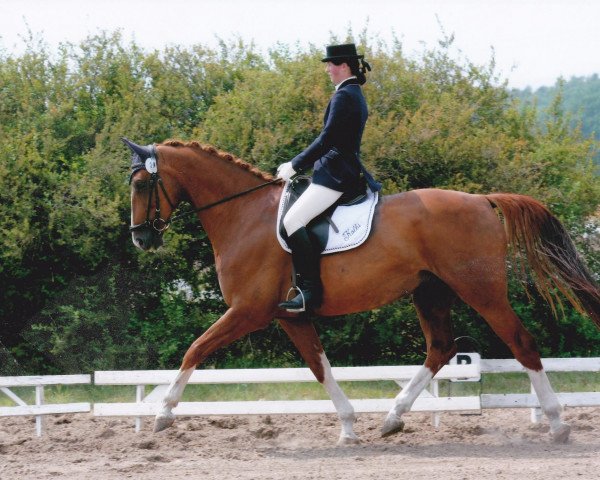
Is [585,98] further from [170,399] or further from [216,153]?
[170,399]

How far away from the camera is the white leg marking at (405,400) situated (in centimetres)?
741

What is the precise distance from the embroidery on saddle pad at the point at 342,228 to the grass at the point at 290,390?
300 cm

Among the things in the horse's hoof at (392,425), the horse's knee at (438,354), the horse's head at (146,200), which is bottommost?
the horse's hoof at (392,425)

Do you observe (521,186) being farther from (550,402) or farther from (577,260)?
(550,402)

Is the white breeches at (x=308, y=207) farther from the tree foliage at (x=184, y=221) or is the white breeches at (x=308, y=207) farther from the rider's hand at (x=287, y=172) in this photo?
the tree foliage at (x=184, y=221)

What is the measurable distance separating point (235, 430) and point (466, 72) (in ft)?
23.9

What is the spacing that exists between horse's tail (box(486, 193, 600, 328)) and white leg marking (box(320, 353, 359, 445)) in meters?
1.79

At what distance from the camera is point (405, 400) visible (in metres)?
7.50

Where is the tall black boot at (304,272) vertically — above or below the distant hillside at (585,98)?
below

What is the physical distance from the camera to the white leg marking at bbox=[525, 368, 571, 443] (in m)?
7.16

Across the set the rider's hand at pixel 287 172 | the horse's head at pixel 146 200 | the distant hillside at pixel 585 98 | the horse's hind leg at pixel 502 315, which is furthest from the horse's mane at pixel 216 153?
the distant hillside at pixel 585 98

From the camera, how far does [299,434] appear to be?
305 inches

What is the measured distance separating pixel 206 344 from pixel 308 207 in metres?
1.32

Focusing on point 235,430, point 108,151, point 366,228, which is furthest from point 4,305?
point 366,228
